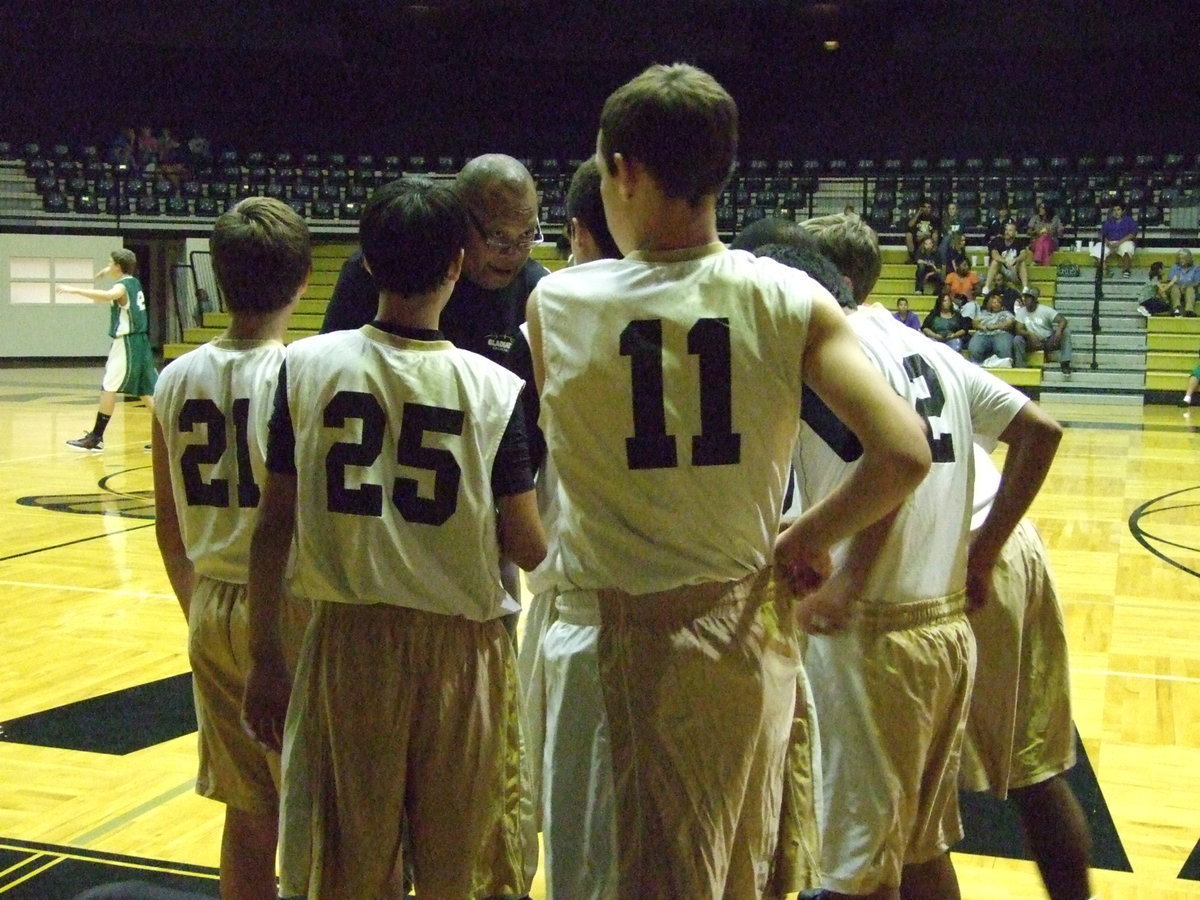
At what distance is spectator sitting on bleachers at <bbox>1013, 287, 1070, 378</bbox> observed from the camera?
663 inches

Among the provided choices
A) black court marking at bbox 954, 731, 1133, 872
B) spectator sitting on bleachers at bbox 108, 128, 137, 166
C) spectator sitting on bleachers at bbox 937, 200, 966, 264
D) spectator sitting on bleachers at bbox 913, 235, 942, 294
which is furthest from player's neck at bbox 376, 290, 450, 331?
spectator sitting on bleachers at bbox 108, 128, 137, 166

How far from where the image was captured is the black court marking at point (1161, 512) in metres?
7.03

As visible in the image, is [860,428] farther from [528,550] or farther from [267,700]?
[267,700]

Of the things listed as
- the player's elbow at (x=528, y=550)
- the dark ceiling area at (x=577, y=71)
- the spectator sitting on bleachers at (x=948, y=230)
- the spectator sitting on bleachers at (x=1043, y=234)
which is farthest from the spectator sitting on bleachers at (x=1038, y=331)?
the player's elbow at (x=528, y=550)

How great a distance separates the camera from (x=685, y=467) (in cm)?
165

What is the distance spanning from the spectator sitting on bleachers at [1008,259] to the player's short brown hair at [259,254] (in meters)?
16.7

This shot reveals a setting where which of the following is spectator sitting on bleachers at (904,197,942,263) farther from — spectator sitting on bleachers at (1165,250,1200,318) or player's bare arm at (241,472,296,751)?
player's bare arm at (241,472,296,751)

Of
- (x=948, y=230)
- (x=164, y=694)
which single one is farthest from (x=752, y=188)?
(x=164, y=694)

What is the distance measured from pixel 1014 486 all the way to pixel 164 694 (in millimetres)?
3138

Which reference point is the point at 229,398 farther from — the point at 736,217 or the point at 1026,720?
the point at 736,217

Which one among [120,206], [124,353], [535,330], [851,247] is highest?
[120,206]

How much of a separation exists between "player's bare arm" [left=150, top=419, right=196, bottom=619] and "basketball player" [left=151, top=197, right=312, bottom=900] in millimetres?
23

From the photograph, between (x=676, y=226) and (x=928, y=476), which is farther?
(x=928, y=476)

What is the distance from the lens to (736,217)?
21.5 metres
